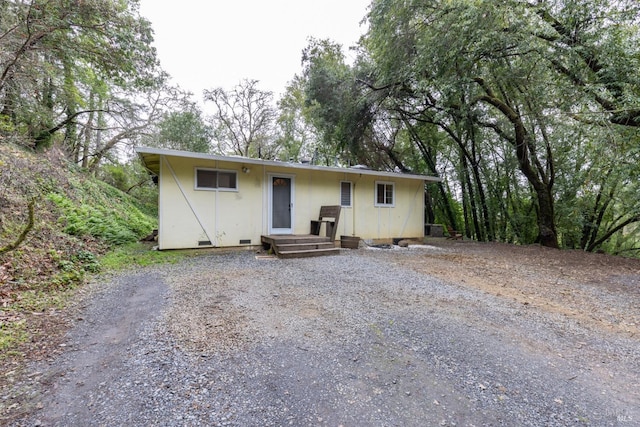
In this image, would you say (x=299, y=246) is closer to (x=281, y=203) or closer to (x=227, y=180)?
(x=281, y=203)

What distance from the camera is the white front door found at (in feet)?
23.9

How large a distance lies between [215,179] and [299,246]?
2.52 meters

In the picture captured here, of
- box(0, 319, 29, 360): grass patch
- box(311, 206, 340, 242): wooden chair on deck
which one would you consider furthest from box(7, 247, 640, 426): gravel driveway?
box(311, 206, 340, 242): wooden chair on deck

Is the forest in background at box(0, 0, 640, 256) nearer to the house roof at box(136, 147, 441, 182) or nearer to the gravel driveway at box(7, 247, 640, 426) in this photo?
the house roof at box(136, 147, 441, 182)

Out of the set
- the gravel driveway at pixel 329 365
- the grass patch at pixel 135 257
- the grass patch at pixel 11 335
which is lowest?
the gravel driveway at pixel 329 365

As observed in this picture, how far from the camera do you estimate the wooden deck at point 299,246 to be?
6.24 meters

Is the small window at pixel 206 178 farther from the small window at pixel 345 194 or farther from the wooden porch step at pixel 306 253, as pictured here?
the small window at pixel 345 194

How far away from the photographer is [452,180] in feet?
41.9

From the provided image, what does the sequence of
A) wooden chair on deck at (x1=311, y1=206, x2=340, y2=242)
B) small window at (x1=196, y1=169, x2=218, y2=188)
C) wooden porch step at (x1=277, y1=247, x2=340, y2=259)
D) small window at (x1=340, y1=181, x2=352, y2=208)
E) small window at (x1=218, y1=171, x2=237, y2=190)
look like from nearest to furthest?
wooden porch step at (x1=277, y1=247, x2=340, y2=259), small window at (x1=196, y1=169, x2=218, y2=188), small window at (x1=218, y1=171, x2=237, y2=190), wooden chair on deck at (x1=311, y1=206, x2=340, y2=242), small window at (x1=340, y1=181, x2=352, y2=208)

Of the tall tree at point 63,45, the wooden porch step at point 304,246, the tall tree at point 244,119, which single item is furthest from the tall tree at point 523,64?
the tall tree at point 244,119

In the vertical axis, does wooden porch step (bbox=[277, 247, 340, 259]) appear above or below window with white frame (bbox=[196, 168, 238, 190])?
below

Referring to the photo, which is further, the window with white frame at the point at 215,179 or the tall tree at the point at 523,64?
the window with white frame at the point at 215,179

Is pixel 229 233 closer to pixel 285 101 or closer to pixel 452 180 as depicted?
pixel 452 180

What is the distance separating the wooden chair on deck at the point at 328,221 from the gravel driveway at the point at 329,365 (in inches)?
146
